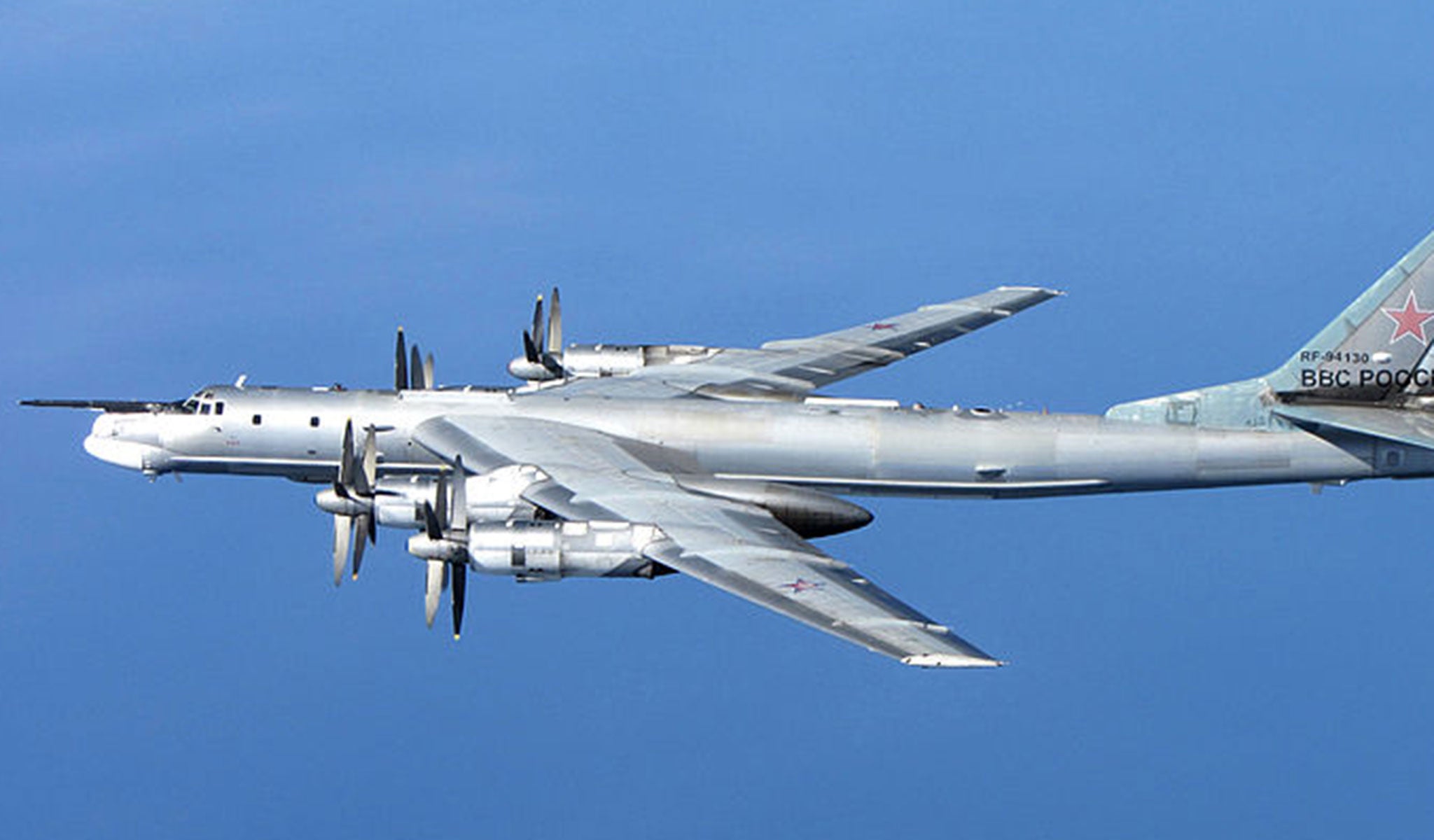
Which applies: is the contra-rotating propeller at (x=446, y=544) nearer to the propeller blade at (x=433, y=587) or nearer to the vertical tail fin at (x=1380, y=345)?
the propeller blade at (x=433, y=587)

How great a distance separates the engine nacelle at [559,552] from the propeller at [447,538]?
101 centimetres

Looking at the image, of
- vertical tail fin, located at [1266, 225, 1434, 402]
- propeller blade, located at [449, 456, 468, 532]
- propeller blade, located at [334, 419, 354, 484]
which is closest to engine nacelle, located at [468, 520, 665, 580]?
propeller blade, located at [449, 456, 468, 532]

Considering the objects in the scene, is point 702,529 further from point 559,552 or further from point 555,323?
point 555,323

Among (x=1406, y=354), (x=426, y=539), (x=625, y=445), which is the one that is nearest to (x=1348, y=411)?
(x=1406, y=354)

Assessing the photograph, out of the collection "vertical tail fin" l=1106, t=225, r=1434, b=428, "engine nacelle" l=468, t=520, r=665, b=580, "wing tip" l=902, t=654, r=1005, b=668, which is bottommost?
"wing tip" l=902, t=654, r=1005, b=668

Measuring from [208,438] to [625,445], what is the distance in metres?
8.98

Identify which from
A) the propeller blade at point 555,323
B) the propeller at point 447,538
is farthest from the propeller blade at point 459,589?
the propeller blade at point 555,323

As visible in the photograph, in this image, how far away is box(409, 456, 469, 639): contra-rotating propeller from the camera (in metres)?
49.8

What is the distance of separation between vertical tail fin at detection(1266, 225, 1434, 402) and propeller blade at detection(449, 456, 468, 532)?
55.7 ft

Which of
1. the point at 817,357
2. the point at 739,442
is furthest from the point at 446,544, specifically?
the point at 817,357

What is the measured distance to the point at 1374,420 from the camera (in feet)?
177

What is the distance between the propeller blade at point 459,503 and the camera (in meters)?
50.7

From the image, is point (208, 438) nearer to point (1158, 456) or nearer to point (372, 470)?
point (372, 470)

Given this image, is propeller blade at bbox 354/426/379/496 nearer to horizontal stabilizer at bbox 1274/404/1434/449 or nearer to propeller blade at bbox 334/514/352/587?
propeller blade at bbox 334/514/352/587
